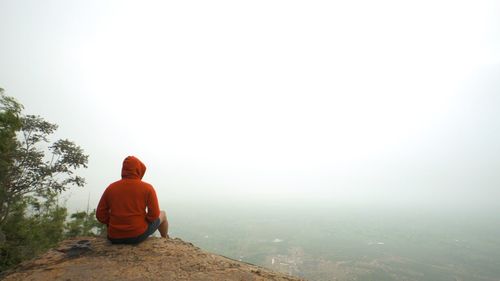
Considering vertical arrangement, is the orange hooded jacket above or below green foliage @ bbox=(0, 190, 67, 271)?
above

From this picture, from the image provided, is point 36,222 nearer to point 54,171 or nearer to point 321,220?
point 54,171

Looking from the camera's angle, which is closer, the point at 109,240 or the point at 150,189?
the point at 150,189

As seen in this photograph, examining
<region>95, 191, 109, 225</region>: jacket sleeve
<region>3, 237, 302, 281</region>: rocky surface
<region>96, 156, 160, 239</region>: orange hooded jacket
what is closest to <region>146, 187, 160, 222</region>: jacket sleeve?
<region>96, 156, 160, 239</region>: orange hooded jacket

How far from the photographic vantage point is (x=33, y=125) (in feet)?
40.7

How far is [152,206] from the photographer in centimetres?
464

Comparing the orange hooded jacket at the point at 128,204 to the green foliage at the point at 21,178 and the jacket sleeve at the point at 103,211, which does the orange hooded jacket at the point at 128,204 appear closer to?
the jacket sleeve at the point at 103,211

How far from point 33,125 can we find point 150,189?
11.7 meters

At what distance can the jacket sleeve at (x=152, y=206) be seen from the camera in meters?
4.59

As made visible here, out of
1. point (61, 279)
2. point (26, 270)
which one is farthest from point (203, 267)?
point (26, 270)

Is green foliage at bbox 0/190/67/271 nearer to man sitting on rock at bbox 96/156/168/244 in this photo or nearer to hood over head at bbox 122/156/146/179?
man sitting on rock at bbox 96/156/168/244

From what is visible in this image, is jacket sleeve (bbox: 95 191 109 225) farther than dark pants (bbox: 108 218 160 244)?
No

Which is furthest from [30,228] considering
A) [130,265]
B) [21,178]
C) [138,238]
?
[130,265]

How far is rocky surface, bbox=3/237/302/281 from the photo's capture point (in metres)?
3.84

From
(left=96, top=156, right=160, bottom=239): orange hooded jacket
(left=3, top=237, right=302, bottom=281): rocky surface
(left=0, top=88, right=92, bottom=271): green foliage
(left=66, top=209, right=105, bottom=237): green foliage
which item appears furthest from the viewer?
(left=66, top=209, right=105, bottom=237): green foliage
